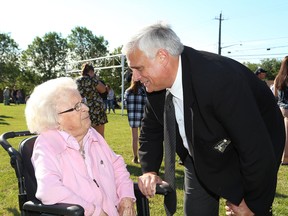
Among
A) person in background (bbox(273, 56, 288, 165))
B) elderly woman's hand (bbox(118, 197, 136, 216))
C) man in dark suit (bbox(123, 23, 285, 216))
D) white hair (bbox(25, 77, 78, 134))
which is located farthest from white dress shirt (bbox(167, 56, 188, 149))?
person in background (bbox(273, 56, 288, 165))

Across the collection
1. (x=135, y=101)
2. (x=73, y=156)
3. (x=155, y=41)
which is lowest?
(x=73, y=156)

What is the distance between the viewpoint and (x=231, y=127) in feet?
6.14

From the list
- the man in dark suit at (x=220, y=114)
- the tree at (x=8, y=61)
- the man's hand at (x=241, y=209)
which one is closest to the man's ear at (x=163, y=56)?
the man in dark suit at (x=220, y=114)

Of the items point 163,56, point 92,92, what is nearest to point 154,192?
point 163,56

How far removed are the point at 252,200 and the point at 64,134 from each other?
1.28m

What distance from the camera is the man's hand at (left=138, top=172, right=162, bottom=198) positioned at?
93.7 inches

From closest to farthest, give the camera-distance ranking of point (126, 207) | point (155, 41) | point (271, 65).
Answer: point (155, 41) < point (126, 207) < point (271, 65)

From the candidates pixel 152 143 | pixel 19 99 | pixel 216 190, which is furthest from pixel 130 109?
pixel 19 99

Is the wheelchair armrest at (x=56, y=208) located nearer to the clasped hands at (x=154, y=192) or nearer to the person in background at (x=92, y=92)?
the clasped hands at (x=154, y=192)

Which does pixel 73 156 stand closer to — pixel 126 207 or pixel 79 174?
pixel 79 174

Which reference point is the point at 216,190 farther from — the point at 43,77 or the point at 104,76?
the point at 43,77

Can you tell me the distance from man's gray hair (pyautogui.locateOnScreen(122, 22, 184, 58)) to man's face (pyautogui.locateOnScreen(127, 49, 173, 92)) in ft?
0.11

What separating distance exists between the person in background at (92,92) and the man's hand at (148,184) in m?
3.57

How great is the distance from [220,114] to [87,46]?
7573 centimetres
